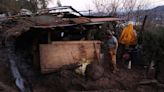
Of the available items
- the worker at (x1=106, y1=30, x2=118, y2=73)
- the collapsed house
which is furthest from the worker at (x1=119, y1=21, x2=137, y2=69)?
the collapsed house

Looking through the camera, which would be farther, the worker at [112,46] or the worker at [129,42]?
the worker at [129,42]

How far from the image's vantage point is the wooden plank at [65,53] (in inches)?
487

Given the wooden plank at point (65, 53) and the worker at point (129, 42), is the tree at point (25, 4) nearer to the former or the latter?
the worker at point (129, 42)

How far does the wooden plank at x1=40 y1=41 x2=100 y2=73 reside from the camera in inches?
487

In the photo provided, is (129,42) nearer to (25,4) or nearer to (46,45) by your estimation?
(46,45)

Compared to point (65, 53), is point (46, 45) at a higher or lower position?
higher

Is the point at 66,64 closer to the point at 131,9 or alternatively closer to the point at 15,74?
the point at 15,74

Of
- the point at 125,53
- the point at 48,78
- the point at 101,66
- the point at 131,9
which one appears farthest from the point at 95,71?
the point at 131,9

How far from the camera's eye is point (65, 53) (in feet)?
41.8

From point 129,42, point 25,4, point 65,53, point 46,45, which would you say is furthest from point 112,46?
point 25,4

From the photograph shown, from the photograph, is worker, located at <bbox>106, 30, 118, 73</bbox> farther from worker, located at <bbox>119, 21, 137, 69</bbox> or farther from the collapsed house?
worker, located at <bbox>119, 21, 137, 69</bbox>

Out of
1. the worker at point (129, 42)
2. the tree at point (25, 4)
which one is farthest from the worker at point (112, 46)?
the tree at point (25, 4)

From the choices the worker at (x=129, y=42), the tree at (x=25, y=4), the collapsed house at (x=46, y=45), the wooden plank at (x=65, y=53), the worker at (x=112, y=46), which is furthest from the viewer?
the tree at (x=25, y=4)

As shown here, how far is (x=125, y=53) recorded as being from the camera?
48.4 ft
